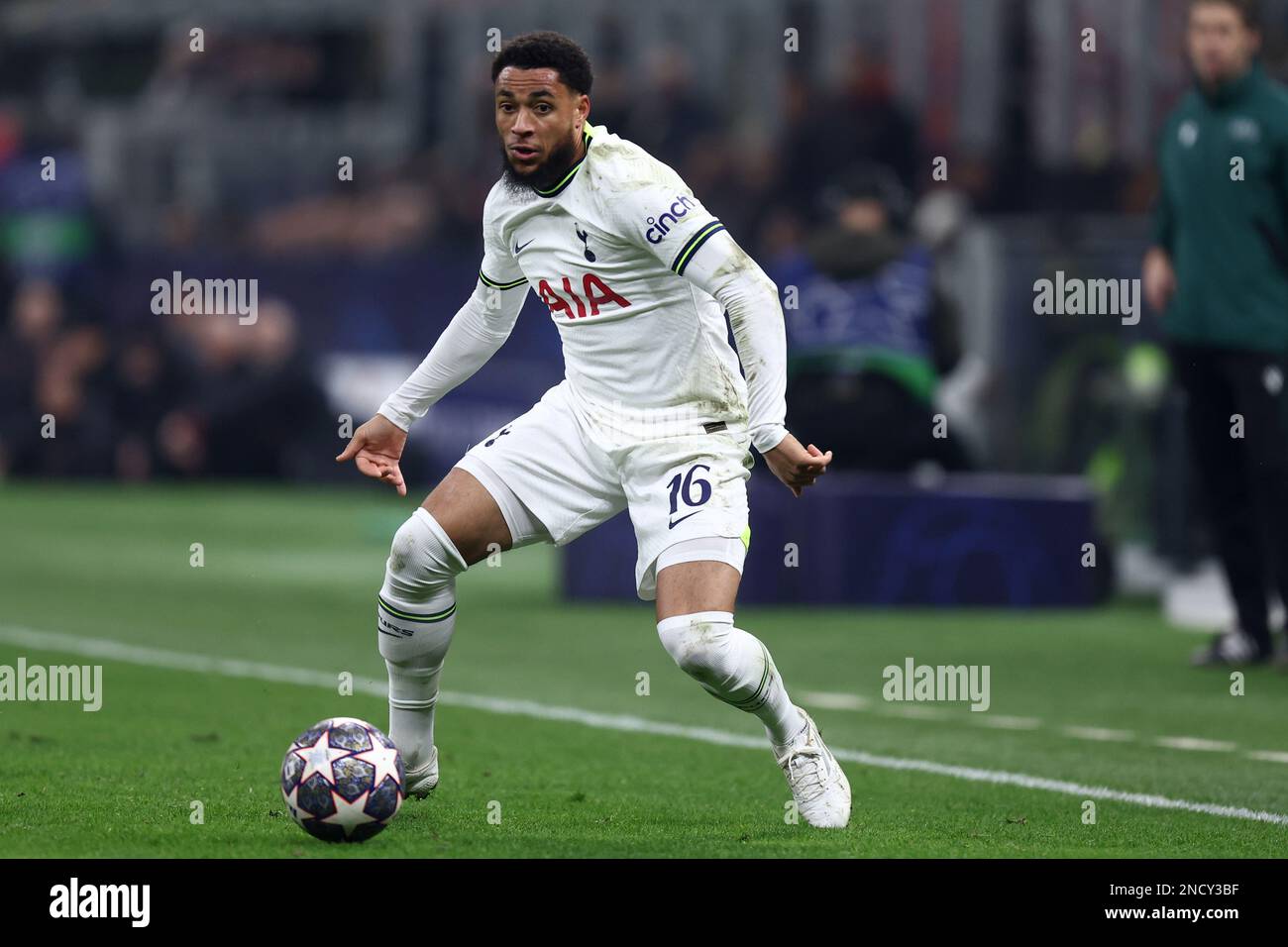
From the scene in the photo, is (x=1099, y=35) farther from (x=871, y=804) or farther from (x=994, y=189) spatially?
(x=871, y=804)

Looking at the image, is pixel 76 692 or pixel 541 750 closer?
pixel 541 750

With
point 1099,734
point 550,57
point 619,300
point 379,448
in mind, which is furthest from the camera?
point 1099,734

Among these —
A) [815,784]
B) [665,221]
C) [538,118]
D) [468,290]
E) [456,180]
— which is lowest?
[815,784]

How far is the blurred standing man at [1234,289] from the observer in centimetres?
1047

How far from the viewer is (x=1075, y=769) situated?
25.8 ft

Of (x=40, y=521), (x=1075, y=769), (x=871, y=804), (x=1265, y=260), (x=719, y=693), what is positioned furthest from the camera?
(x=40, y=521)

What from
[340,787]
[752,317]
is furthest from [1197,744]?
[340,787]

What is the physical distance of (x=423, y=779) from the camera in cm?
693

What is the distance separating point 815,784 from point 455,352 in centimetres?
176

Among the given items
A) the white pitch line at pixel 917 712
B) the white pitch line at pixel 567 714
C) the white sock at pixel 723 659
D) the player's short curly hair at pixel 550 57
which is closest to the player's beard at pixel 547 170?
the player's short curly hair at pixel 550 57

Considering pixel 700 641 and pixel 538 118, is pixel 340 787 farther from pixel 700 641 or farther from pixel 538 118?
pixel 538 118
